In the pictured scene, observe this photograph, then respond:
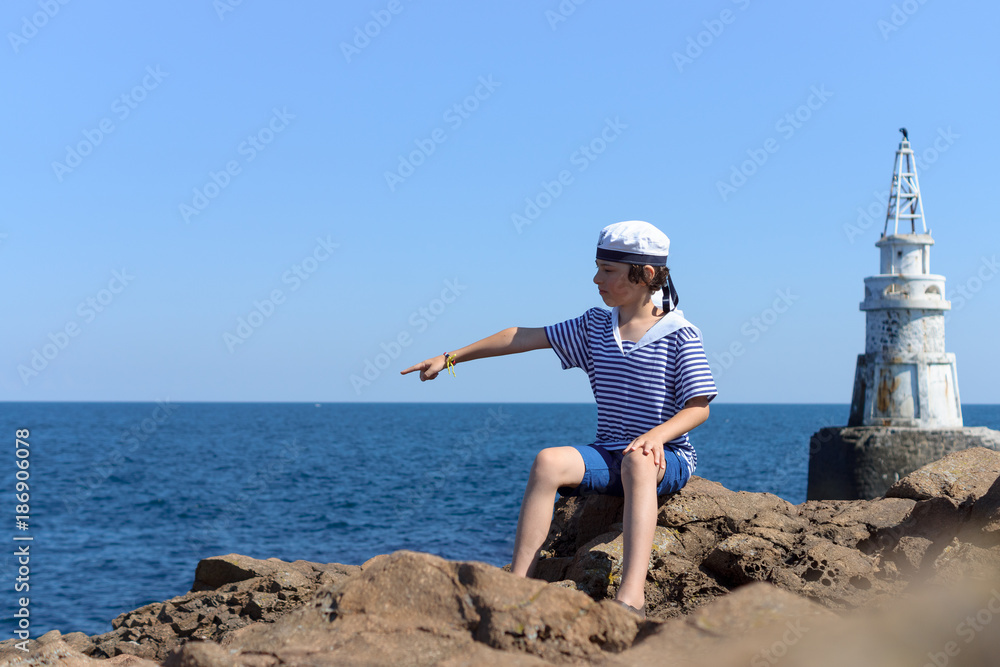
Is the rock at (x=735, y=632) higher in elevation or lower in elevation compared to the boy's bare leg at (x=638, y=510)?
lower

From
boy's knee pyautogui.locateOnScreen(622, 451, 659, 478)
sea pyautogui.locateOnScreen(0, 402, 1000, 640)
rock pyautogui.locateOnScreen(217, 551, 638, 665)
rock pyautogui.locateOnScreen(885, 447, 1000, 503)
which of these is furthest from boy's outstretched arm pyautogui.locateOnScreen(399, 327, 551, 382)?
sea pyautogui.locateOnScreen(0, 402, 1000, 640)

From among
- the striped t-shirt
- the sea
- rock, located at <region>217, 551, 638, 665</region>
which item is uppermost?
the striped t-shirt

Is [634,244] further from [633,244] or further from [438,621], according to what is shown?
[438,621]

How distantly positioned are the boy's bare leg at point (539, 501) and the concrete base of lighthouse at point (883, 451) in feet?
59.6

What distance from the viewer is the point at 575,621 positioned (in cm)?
236

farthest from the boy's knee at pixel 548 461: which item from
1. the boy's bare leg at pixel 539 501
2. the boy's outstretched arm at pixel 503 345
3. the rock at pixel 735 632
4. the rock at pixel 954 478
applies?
the rock at pixel 954 478

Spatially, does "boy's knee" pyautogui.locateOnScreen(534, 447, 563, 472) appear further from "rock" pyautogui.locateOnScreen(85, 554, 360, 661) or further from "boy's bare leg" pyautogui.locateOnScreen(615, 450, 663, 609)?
"rock" pyautogui.locateOnScreen(85, 554, 360, 661)

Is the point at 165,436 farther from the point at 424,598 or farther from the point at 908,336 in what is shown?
the point at 424,598

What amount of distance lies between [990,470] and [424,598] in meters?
3.86

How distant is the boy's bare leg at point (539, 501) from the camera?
344cm

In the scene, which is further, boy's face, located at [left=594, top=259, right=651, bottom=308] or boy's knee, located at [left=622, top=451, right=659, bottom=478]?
boy's face, located at [left=594, top=259, right=651, bottom=308]

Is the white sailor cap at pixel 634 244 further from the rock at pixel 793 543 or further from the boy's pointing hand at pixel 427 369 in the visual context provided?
the rock at pixel 793 543

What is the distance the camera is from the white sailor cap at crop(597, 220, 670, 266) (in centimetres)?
384

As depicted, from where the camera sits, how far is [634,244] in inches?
151
